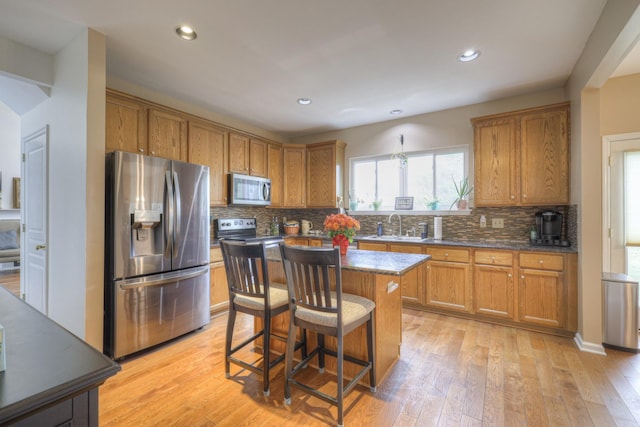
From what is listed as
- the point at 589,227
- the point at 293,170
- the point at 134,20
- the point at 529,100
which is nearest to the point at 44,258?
the point at 134,20

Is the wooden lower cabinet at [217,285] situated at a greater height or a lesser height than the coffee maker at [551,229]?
lesser

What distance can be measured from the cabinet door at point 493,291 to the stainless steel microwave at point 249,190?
303cm

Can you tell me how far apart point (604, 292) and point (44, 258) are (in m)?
5.16

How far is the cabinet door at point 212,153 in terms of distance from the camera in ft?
11.7

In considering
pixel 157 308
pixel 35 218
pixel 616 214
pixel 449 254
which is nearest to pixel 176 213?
pixel 157 308

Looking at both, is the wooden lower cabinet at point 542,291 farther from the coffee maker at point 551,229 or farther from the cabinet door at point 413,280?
the cabinet door at point 413,280

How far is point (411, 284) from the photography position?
3680 millimetres

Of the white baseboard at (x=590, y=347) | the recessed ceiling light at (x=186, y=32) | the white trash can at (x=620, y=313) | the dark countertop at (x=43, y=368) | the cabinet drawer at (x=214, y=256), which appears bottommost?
the white baseboard at (x=590, y=347)

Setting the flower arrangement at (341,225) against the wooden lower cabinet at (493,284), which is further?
the wooden lower cabinet at (493,284)

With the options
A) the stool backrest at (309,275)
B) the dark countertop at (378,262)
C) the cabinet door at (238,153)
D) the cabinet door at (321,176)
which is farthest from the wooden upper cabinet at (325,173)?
the stool backrest at (309,275)

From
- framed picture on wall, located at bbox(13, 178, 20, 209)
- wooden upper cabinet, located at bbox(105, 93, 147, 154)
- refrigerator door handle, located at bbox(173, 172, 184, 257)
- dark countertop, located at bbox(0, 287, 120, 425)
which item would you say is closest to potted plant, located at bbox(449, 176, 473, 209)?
refrigerator door handle, located at bbox(173, 172, 184, 257)

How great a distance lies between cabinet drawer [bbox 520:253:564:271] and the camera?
2885 mm

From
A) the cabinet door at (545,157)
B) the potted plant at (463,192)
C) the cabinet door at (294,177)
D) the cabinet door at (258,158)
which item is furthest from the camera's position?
the cabinet door at (294,177)

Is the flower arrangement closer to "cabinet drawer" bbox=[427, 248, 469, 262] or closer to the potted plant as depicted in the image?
"cabinet drawer" bbox=[427, 248, 469, 262]
